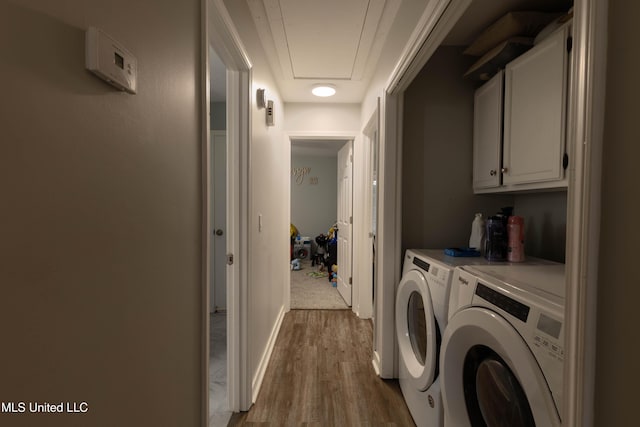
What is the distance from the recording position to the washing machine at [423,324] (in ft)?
4.44

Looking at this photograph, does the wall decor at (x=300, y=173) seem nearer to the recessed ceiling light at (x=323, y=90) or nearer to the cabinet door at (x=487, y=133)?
the recessed ceiling light at (x=323, y=90)

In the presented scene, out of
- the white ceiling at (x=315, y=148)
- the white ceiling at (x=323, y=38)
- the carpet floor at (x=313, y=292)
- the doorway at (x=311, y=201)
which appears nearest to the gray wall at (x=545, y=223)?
the white ceiling at (x=323, y=38)

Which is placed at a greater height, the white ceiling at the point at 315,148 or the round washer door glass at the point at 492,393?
the white ceiling at the point at 315,148

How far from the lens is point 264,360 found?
2.18m

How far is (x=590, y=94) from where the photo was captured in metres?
0.56

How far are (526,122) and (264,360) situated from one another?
219cm

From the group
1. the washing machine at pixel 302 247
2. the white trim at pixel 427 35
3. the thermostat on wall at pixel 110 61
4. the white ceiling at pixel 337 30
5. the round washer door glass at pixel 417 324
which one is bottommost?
the washing machine at pixel 302 247

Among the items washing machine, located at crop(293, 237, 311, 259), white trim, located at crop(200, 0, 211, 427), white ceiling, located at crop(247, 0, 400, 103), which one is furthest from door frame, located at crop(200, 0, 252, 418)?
washing machine, located at crop(293, 237, 311, 259)

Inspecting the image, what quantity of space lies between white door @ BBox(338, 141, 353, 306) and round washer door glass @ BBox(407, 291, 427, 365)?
158 centimetres

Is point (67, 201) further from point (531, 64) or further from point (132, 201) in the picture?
point (531, 64)

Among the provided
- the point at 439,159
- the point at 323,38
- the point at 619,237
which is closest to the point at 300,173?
the point at 323,38

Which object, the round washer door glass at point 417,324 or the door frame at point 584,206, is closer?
the door frame at point 584,206

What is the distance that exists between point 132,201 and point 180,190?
0.76 feet

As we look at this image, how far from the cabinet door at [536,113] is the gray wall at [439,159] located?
1.17 feet
